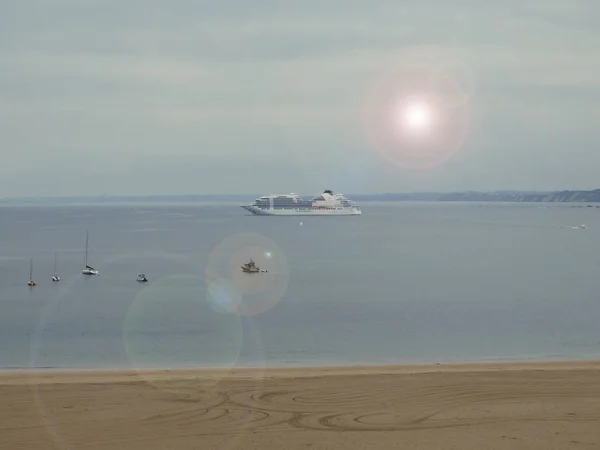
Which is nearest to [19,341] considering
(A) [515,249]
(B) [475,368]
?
(B) [475,368]

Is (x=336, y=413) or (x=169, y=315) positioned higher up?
(x=169, y=315)

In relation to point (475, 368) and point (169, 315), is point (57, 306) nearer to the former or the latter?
point (169, 315)

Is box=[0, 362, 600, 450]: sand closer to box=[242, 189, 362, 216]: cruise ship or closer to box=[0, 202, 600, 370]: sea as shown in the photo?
box=[0, 202, 600, 370]: sea

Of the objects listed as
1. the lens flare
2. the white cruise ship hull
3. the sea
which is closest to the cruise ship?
the white cruise ship hull

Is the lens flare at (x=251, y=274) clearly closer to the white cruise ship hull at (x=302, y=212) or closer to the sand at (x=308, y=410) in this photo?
the sand at (x=308, y=410)

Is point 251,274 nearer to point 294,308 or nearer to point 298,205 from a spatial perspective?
point 294,308

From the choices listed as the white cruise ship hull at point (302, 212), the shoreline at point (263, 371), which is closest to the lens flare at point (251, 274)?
the shoreline at point (263, 371)

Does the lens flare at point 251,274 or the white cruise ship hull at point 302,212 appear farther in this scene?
the white cruise ship hull at point 302,212
